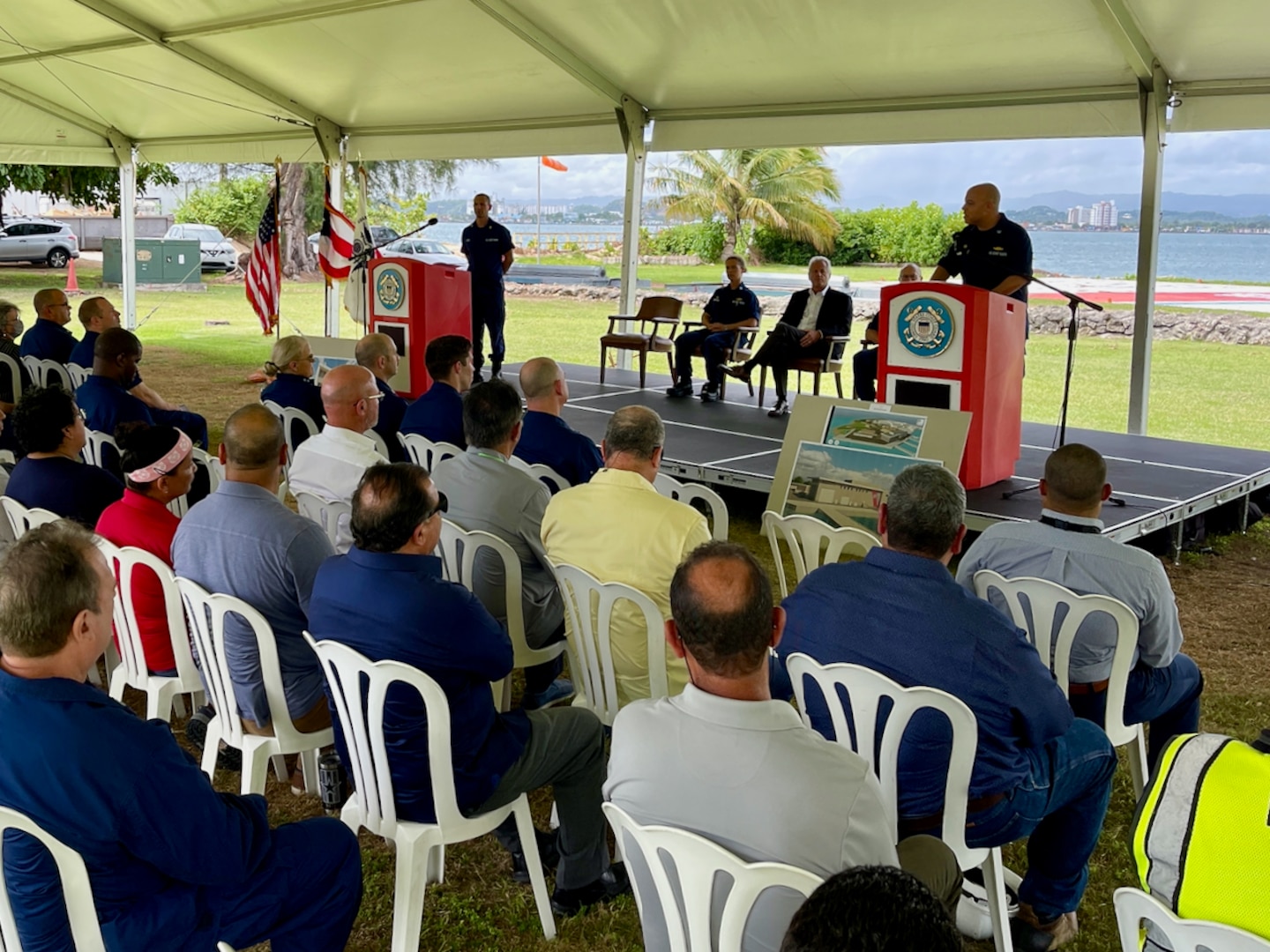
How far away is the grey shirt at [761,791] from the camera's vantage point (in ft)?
5.00

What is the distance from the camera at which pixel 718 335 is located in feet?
29.3

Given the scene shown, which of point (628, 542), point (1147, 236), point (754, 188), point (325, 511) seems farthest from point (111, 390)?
point (754, 188)

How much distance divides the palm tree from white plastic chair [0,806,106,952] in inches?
1184

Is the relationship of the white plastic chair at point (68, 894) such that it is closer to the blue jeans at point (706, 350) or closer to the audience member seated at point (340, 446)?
the audience member seated at point (340, 446)

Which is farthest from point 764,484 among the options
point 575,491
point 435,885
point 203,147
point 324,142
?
point 203,147

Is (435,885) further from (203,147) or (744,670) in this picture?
(203,147)

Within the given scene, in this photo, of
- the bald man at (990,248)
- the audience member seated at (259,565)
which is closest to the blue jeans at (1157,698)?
the audience member seated at (259,565)

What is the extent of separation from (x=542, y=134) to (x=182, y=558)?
26.5ft

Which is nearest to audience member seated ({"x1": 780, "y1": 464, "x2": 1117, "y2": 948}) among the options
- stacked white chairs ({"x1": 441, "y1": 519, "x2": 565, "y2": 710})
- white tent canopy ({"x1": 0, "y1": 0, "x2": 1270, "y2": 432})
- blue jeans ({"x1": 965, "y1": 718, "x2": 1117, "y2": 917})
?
blue jeans ({"x1": 965, "y1": 718, "x2": 1117, "y2": 917})

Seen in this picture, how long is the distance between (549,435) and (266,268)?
25.2 feet

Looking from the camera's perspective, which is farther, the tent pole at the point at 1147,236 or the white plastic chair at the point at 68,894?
the tent pole at the point at 1147,236

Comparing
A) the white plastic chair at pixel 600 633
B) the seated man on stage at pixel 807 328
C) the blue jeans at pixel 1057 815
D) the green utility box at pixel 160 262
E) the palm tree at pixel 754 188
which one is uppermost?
the palm tree at pixel 754 188

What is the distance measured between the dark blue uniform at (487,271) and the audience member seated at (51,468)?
608 cm

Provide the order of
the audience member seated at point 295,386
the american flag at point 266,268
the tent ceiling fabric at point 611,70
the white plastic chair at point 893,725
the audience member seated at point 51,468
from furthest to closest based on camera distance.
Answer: the american flag at point 266,268
the tent ceiling fabric at point 611,70
the audience member seated at point 295,386
the audience member seated at point 51,468
the white plastic chair at point 893,725
